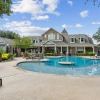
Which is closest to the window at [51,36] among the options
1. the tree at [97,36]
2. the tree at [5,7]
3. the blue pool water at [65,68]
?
the tree at [97,36]

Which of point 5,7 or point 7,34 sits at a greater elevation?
point 7,34

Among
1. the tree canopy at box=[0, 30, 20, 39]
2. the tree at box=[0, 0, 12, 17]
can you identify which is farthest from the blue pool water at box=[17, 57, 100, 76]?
the tree canopy at box=[0, 30, 20, 39]

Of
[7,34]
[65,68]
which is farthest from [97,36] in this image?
[7,34]

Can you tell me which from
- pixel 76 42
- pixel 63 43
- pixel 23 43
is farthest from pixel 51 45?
pixel 23 43

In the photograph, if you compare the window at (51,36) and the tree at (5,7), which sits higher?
the window at (51,36)

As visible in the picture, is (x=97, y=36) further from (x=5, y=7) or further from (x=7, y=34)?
(x=5, y=7)

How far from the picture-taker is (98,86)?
997 cm

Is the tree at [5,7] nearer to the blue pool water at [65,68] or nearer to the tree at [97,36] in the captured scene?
the blue pool water at [65,68]

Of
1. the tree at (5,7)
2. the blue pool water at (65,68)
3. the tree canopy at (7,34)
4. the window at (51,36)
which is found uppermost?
the tree canopy at (7,34)

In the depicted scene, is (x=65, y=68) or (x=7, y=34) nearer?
(x=65, y=68)

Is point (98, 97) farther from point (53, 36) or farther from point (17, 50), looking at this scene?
point (53, 36)

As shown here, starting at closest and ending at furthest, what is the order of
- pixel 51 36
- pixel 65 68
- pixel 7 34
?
pixel 65 68, pixel 51 36, pixel 7 34

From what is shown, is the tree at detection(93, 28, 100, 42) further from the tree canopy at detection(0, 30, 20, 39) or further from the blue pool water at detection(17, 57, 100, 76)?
the tree canopy at detection(0, 30, 20, 39)

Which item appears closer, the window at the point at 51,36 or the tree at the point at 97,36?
the window at the point at 51,36
